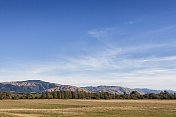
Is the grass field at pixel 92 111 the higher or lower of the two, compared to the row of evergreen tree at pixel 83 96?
higher

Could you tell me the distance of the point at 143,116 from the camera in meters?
39.6

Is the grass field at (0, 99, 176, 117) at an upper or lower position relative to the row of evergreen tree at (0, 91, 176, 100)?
upper

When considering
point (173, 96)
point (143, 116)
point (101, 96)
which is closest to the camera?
point (143, 116)

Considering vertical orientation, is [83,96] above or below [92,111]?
below

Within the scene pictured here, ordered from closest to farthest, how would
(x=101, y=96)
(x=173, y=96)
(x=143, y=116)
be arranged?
(x=143, y=116) → (x=173, y=96) → (x=101, y=96)

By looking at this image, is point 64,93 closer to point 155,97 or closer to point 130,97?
point 130,97

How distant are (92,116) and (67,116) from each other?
5425mm

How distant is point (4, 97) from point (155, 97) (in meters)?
135

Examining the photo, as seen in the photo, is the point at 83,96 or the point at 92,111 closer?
the point at 92,111

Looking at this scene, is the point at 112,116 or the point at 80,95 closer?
the point at 112,116

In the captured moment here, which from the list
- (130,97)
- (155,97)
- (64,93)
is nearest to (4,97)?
(64,93)

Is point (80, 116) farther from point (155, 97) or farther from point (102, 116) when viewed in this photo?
point (155, 97)

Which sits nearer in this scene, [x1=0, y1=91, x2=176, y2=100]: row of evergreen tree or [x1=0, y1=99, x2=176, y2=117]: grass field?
[x1=0, y1=99, x2=176, y2=117]: grass field

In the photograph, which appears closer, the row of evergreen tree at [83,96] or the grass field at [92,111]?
the grass field at [92,111]
